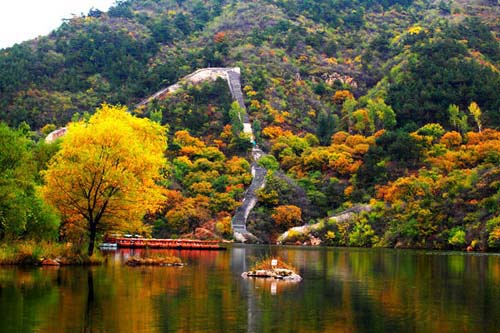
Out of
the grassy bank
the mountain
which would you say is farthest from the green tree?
the mountain

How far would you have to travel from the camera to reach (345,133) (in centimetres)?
12475

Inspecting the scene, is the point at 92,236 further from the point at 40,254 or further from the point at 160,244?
the point at 160,244

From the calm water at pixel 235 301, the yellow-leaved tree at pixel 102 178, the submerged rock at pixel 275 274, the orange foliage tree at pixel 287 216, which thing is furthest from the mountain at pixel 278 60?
the calm water at pixel 235 301

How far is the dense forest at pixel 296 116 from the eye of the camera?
281 feet

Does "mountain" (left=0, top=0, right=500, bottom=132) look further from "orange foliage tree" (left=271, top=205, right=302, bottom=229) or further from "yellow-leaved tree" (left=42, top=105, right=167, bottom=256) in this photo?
"yellow-leaved tree" (left=42, top=105, right=167, bottom=256)

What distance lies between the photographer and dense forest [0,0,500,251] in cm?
8569

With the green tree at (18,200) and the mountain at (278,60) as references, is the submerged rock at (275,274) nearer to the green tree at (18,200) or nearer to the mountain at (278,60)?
the green tree at (18,200)

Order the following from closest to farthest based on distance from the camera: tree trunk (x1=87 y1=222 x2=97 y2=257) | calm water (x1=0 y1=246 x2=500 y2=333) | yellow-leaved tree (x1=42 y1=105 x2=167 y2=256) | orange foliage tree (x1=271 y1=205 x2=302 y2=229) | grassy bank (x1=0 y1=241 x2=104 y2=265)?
calm water (x1=0 y1=246 x2=500 y2=333), grassy bank (x1=0 y1=241 x2=104 y2=265), yellow-leaved tree (x1=42 y1=105 x2=167 y2=256), tree trunk (x1=87 y1=222 x2=97 y2=257), orange foliage tree (x1=271 y1=205 x2=302 y2=229)

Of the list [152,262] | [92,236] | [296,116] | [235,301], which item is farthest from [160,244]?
[296,116]

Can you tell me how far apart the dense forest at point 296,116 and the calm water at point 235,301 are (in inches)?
371

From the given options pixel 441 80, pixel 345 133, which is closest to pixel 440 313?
pixel 345 133

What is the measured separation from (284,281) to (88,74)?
425ft

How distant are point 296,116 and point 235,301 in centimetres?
11155

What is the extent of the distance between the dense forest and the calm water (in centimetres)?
941
